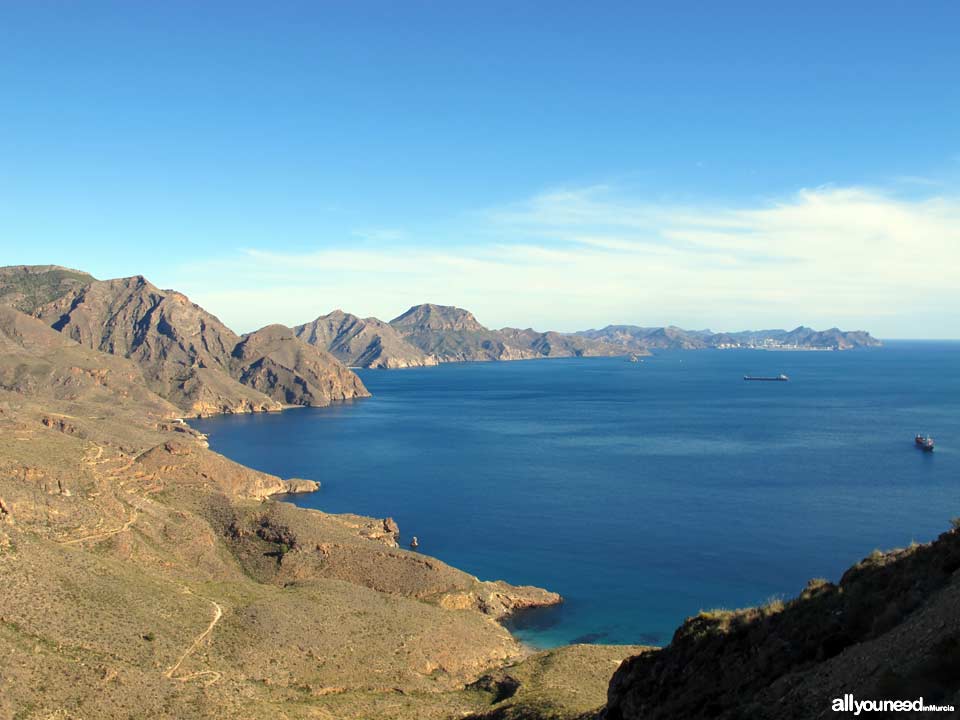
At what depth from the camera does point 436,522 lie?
353 feet

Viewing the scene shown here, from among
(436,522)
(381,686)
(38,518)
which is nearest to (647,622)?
(381,686)

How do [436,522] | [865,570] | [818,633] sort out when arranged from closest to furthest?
[818,633]
[865,570]
[436,522]

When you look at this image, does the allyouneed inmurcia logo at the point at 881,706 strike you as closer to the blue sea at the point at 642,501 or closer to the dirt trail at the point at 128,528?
the dirt trail at the point at 128,528

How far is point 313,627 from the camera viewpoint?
58.2 metres

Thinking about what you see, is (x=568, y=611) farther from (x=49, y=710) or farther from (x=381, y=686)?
(x=49, y=710)

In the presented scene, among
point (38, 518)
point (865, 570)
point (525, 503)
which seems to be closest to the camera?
point (865, 570)

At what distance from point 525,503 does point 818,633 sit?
93793 mm

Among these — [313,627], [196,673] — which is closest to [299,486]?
[313,627]

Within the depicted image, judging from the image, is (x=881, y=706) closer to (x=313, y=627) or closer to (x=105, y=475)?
(x=313, y=627)

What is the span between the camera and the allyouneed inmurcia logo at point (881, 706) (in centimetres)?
1490

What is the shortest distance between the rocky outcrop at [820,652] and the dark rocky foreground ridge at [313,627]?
9cm

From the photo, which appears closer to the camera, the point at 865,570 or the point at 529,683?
the point at 865,570

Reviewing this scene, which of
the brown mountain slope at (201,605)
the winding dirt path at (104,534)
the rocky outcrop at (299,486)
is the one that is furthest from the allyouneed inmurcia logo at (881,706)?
the rocky outcrop at (299,486)

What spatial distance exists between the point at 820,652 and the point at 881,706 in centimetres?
752
